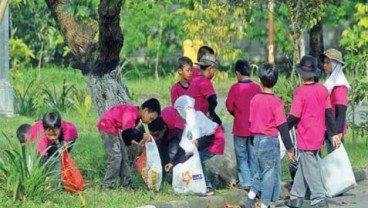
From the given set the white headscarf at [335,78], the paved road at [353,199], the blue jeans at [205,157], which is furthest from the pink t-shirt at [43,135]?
the white headscarf at [335,78]

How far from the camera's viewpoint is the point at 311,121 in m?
11.5

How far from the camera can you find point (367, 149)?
15.9 metres

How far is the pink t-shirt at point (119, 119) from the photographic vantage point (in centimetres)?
1170

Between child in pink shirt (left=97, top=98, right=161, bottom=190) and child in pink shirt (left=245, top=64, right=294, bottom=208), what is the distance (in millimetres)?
1141

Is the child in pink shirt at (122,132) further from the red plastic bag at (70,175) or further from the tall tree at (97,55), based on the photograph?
the tall tree at (97,55)

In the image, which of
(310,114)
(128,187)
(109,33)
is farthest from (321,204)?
(109,33)

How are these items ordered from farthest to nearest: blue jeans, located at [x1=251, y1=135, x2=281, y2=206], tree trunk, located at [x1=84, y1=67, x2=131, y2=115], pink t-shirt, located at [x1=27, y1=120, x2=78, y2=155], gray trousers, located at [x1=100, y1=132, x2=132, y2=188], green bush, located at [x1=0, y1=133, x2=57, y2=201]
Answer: tree trunk, located at [x1=84, y1=67, x2=131, y2=115] → gray trousers, located at [x1=100, y1=132, x2=132, y2=188] → pink t-shirt, located at [x1=27, y1=120, x2=78, y2=155] → blue jeans, located at [x1=251, y1=135, x2=281, y2=206] → green bush, located at [x1=0, y1=133, x2=57, y2=201]

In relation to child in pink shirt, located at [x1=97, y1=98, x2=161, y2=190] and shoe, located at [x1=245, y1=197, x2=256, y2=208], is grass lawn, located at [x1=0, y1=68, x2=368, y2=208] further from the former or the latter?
shoe, located at [x1=245, y1=197, x2=256, y2=208]

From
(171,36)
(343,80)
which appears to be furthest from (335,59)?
(171,36)

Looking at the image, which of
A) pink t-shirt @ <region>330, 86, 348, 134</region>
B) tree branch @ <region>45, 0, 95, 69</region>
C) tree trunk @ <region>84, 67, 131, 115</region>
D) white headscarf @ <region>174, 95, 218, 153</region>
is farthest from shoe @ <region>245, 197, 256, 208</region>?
tree branch @ <region>45, 0, 95, 69</region>

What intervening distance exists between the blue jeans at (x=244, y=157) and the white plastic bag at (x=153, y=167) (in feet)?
3.82

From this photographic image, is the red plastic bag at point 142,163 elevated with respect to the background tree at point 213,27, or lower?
Answer: lower

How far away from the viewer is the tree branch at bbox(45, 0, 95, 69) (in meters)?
13.2

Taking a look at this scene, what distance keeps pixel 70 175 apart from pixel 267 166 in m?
2.05
